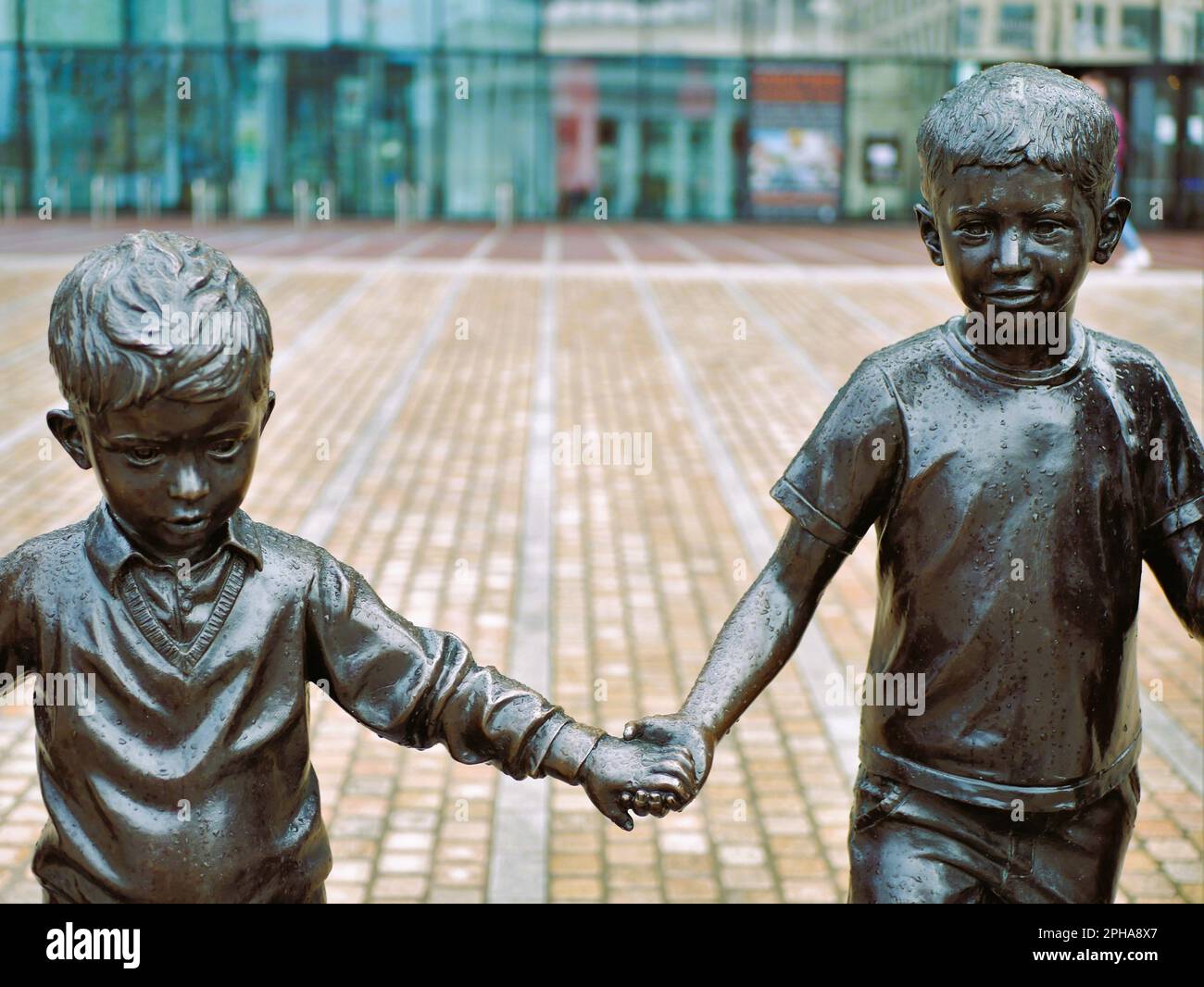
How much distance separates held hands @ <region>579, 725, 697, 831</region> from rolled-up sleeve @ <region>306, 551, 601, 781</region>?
34 millimetres

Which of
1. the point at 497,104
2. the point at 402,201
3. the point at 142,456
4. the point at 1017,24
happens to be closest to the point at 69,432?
the point at 142,456

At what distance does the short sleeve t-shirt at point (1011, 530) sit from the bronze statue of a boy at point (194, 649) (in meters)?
0.53

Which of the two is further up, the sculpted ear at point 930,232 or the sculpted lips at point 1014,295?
the sculpted ear at point 930,232

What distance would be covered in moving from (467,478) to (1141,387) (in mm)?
7817

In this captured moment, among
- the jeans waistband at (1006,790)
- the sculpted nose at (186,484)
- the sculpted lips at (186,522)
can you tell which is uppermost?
the sculpted nose at (186,484)

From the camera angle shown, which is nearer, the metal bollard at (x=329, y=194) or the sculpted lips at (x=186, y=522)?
the sculpted lips at (x=186, y=522)

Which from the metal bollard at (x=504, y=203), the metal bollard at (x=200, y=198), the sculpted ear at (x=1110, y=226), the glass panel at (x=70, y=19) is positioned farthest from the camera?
the metal bollard at (x=504, y=203)

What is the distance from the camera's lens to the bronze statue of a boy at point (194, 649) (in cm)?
201

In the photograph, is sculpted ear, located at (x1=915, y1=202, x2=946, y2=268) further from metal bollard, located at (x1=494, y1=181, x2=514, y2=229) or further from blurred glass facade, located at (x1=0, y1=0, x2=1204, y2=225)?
metal bollard, located at (x1=494, y1=181, x2=514, y2=229)

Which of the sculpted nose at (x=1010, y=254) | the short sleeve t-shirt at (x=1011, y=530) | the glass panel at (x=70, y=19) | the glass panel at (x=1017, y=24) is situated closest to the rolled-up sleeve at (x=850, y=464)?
the short sleeve t-shirt at (x=1011, y=530)

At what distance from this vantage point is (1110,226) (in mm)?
2447

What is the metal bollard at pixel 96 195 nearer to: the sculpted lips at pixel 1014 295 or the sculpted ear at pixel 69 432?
the sculpted ear at pixel 69 432

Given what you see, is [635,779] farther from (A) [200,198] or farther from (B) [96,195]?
(B) [96,195]

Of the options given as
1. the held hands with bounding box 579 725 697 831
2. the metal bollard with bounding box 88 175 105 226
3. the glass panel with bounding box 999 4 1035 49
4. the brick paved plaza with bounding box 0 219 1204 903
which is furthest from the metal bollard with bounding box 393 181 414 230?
the held hands with bounding box 579 725 697 831
